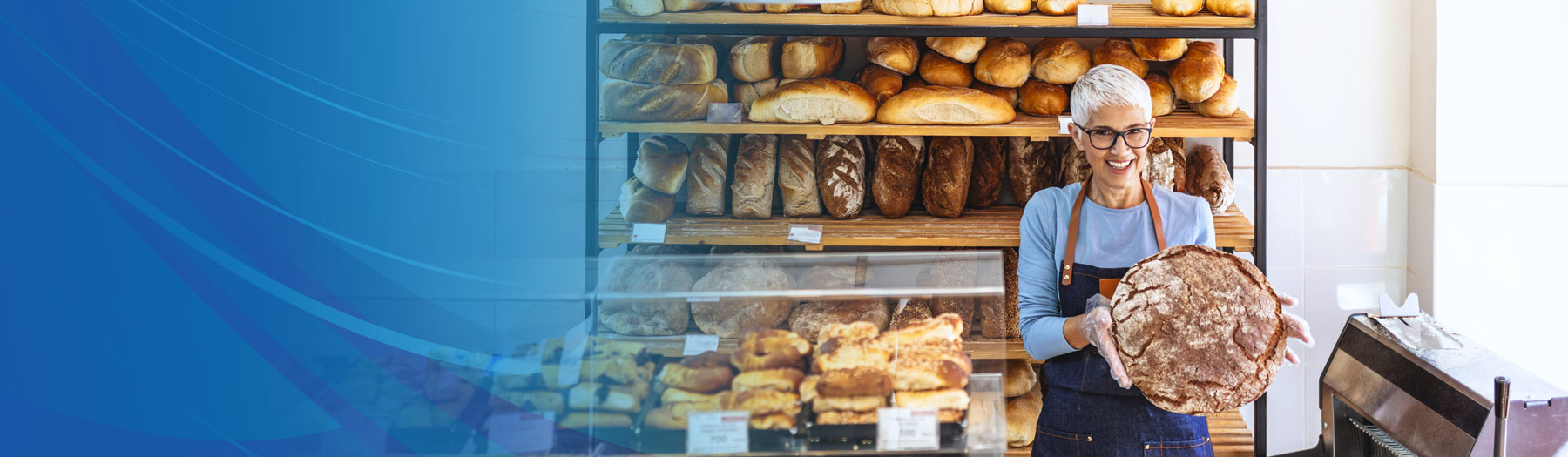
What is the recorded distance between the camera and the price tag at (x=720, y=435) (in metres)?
1.33

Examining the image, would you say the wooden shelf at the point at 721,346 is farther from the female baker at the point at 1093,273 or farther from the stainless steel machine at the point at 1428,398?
the stainless steel machine at the point at 1428,398

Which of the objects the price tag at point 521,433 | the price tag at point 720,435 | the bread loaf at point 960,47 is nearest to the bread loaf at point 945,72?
the bread loaf at point 960,47

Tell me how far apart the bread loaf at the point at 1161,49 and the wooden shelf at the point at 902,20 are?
0.15 m

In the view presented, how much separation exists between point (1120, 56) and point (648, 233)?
138 cm

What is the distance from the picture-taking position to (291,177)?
4.80ft

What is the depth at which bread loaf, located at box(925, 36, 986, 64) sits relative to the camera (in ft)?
8.94

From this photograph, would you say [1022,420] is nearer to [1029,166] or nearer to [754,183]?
[1029,166]

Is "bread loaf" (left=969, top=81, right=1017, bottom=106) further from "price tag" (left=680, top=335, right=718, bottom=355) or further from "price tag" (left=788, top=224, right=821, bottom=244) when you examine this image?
"price tag" (left=680, top=335, right=718, bottom=355)

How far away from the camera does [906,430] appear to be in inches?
52.5

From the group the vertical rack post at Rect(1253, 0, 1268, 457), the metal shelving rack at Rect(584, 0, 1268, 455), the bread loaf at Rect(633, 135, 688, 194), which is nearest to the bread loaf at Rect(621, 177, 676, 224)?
the bread loaf at Rect(633, 135, 688, 194)

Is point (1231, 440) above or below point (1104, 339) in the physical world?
below

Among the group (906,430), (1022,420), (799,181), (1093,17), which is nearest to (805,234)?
(799,181)

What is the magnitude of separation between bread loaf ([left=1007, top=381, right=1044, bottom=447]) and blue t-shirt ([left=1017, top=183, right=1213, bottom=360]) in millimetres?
895

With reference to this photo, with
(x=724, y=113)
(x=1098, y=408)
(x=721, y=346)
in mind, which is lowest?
(x=1098, y=408)
